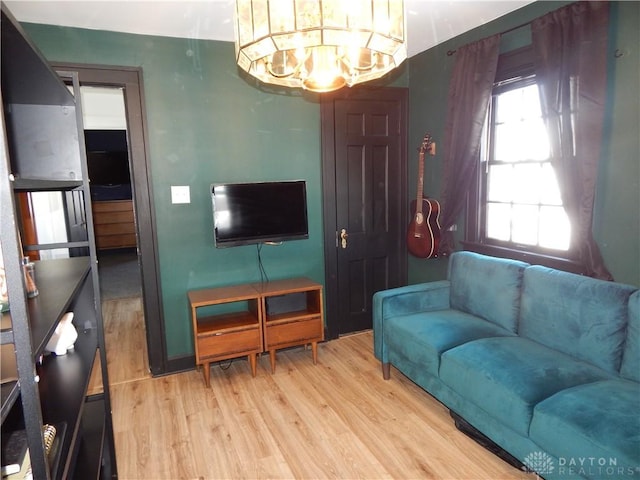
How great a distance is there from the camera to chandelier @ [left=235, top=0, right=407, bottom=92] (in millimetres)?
1296

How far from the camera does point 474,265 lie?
296 cm

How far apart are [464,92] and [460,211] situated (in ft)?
2.99

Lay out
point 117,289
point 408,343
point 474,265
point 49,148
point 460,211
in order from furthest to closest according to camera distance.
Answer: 1. point 117,289
2. point 460,211
3. point 474,265
4. point 408,343
5. point 49,148

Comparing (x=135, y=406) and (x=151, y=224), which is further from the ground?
(x=151, y=224)

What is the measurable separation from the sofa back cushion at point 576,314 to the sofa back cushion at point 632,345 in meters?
0.03

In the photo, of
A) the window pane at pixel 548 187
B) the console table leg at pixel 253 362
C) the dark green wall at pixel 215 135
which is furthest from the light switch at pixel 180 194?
the window pane at pixel 548 187

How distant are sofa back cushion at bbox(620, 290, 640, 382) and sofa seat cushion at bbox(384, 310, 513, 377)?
0.65 meters

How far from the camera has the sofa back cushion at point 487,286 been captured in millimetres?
2666

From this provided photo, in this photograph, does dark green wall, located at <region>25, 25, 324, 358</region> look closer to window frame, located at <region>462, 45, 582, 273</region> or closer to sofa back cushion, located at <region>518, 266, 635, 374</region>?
window frame, located at <region>462, 45, 582, 273</region>

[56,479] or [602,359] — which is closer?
[56,479]

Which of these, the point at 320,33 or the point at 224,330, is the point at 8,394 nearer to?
the point at 320,33

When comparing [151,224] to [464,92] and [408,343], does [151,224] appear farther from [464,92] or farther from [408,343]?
[464,92]

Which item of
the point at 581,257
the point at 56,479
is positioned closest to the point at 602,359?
the point at 581,257

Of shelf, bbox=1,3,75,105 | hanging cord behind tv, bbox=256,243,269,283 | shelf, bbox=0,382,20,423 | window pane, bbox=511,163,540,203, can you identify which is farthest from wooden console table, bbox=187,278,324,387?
shelf, bbox=0,382,20,423
